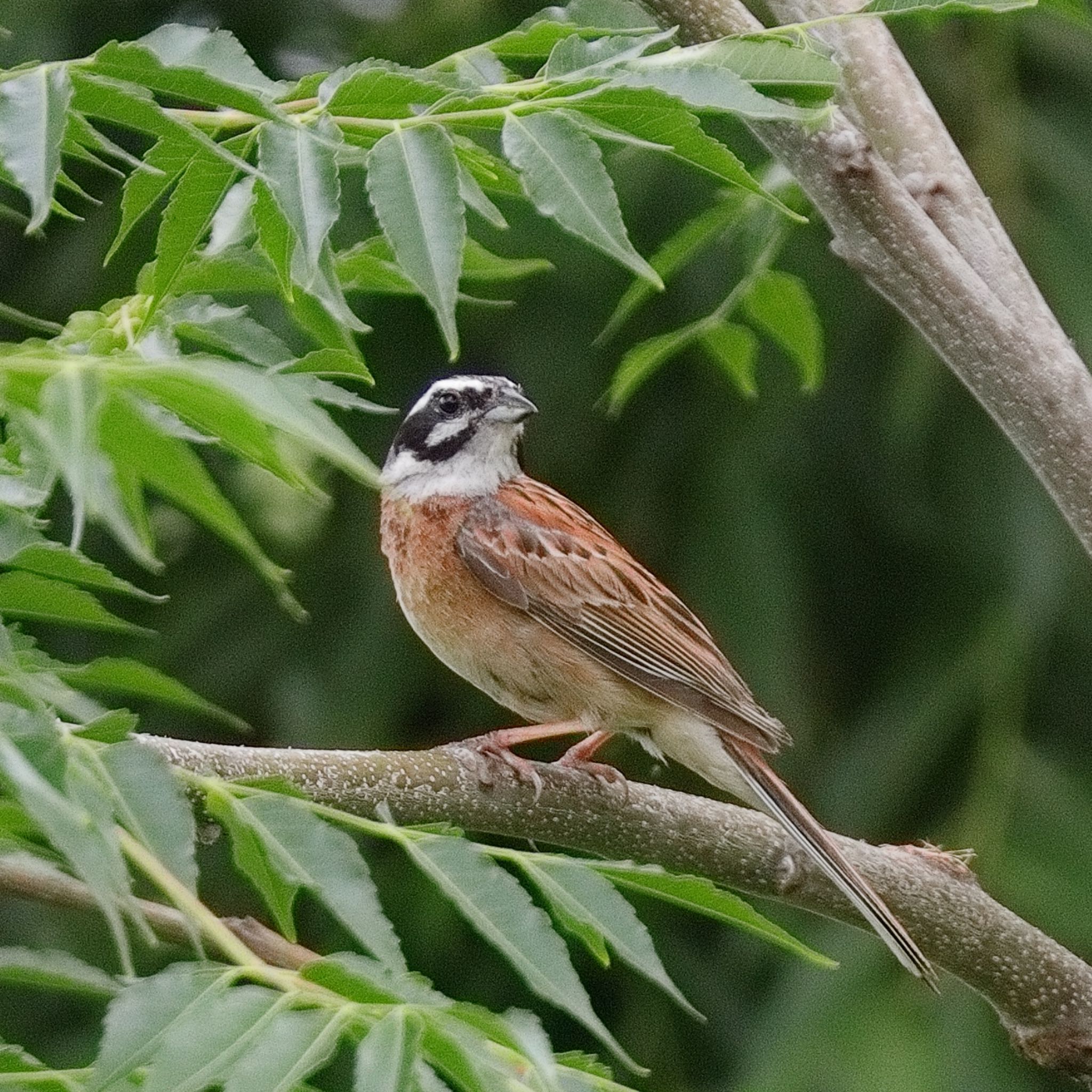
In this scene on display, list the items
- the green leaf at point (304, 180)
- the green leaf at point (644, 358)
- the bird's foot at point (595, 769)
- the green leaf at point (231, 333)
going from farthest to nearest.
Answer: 1. the green leaf at point (644, 358)
2. the bird's foot at point (595, 769)
3. the green leaf at point (231, 333)
4. the green leaf at point (304, 180)

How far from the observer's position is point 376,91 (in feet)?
6.80

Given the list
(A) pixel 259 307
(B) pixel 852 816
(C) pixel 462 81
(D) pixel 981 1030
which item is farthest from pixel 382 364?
(C) pixel 462 81

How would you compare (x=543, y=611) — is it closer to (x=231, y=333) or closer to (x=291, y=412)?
(x=231, y=333)

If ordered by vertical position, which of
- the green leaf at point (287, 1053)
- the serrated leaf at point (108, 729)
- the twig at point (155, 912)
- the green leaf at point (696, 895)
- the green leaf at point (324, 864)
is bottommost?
the twig at point (155, 912)

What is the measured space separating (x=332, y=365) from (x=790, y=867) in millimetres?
1062

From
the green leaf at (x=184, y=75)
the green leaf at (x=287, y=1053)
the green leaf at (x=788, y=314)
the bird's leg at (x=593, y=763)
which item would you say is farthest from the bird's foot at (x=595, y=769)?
the green leaf at (x=184, y=75)

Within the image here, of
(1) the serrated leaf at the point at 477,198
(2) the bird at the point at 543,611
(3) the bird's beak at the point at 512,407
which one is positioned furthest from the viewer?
(3) the bird's beak at the point at 512,407

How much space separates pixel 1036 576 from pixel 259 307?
2.25 m

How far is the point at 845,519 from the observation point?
607 centimetres

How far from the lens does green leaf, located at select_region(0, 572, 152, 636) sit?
2.11 metres

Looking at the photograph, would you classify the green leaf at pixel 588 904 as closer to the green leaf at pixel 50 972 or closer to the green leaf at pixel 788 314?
the green leaf at pixel 50 972

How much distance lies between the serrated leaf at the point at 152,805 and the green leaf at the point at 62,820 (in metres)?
0.04

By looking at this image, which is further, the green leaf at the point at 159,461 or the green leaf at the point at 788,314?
the green leaf at the point at 788,314

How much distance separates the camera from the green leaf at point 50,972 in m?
1.94
